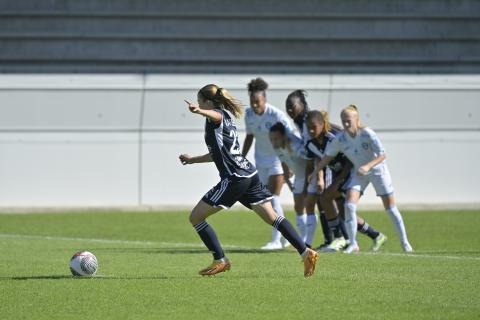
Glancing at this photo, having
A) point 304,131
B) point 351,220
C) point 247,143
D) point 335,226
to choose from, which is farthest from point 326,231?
point 247,143

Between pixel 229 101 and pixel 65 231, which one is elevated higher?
pixel 229 101

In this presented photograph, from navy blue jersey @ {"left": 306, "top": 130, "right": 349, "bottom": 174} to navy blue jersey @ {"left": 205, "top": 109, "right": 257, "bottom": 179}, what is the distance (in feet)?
11.4

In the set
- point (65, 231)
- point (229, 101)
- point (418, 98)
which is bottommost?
point (65, 231)

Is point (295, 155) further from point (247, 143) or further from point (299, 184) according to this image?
point (247, 143)

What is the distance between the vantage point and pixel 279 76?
68.9 ft

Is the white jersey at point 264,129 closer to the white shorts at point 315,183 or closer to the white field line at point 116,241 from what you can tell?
the white shorts at point 315,183

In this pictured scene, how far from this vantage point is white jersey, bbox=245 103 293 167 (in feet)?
46.3

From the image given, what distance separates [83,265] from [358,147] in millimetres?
4485

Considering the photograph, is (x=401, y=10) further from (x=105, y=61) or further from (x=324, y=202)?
(x=324, y=202)

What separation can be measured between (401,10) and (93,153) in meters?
9.43

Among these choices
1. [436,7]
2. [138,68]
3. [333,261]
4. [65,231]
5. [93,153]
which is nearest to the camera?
[333,261]

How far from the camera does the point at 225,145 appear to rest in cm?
980

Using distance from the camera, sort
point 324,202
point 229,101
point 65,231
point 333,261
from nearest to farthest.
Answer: point 229,101
point 333,261
point 324,202
point 65,231

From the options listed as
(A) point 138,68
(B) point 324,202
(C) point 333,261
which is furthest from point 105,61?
(C) point 333,261
